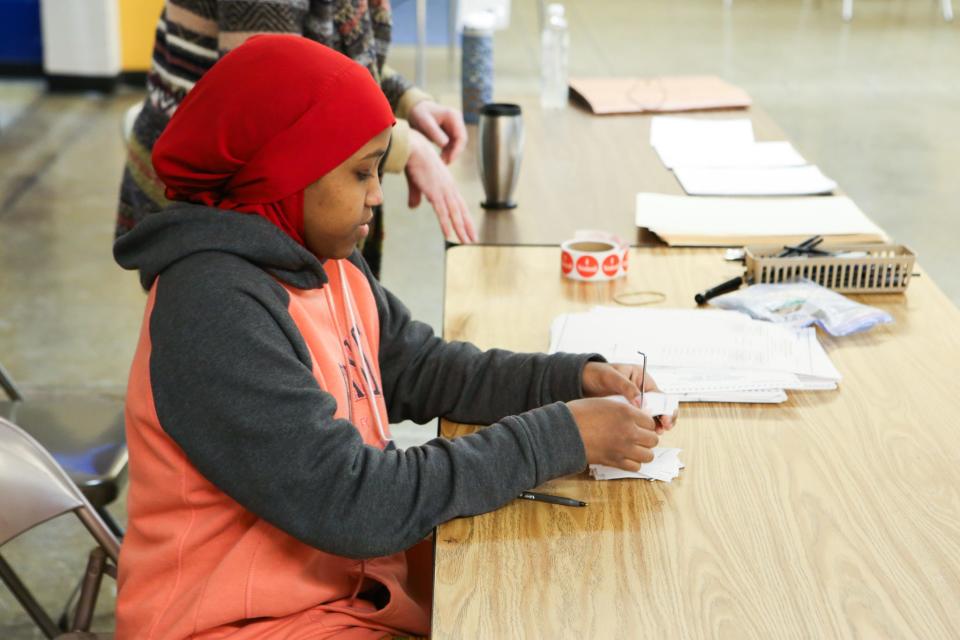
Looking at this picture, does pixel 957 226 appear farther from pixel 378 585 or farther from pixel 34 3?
pixel 34 3

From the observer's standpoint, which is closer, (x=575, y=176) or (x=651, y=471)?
(x=651, y=471)

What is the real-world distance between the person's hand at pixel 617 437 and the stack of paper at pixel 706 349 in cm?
21

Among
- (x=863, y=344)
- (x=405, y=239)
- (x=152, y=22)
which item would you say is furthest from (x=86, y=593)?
(x=152, y=22)

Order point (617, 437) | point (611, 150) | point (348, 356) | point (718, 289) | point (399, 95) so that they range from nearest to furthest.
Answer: point (617, 437), point (348, 356), point (718, 289), point (399, 95), point (611, 150)

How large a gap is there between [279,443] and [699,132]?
1.83 meters

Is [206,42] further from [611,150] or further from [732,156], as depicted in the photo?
[732,156]

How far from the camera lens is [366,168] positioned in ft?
4.33

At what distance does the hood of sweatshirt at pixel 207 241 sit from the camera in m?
1.26

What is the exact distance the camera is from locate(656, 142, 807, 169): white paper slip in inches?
100

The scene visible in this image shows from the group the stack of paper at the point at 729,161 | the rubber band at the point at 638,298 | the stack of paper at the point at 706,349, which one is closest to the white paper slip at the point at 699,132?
the stack of paper at the point at 729,161

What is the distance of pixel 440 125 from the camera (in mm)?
2312

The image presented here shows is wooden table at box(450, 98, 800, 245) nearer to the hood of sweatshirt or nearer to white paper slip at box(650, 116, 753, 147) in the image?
white paper slip at box(650, 116, 753, 147)

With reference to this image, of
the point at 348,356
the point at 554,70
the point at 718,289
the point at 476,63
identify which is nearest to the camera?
the point at 348,356

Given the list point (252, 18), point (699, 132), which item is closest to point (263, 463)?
point (252, 18)
